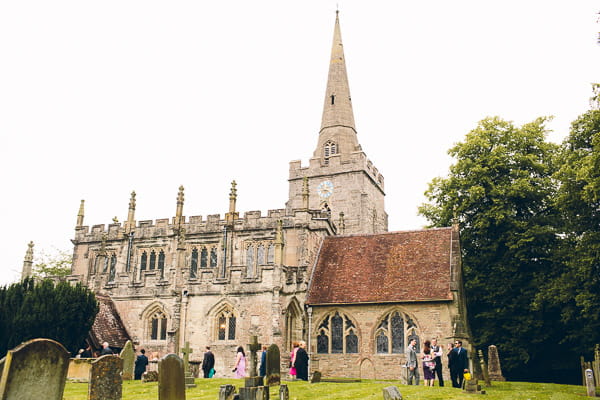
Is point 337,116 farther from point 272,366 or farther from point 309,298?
point 272,366

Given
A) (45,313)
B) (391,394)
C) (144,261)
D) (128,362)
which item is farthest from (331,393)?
(144,261)

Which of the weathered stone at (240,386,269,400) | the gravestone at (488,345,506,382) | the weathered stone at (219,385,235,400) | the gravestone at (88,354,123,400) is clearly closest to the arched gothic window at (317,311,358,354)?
the gravestone at (488,345,506,382)

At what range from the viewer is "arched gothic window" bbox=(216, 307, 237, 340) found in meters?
26.4

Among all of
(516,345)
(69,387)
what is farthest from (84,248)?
(516,345)

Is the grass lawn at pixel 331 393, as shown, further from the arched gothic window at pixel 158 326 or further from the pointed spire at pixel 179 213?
the pointed spire at pixel 179 213

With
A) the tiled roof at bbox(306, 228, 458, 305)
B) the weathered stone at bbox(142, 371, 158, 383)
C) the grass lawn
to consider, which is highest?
the tiled roof at bbox(306, 228, 458, 305)

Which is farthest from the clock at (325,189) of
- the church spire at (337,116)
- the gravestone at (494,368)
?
the gravestone at (494,368)

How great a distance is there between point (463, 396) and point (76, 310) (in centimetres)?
1577

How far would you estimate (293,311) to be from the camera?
2633 cm

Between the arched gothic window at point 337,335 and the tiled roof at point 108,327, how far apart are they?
30.8 ft

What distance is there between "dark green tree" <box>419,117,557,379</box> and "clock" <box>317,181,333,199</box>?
41.9 feet

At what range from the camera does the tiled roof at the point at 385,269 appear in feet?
81.5

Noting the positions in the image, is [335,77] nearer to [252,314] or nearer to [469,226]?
[469,226]

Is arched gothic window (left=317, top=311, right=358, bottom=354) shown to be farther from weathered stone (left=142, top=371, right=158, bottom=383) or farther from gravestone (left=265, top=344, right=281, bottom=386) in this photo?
gravestone (left=265, top=344, right=281, bottom=386)
